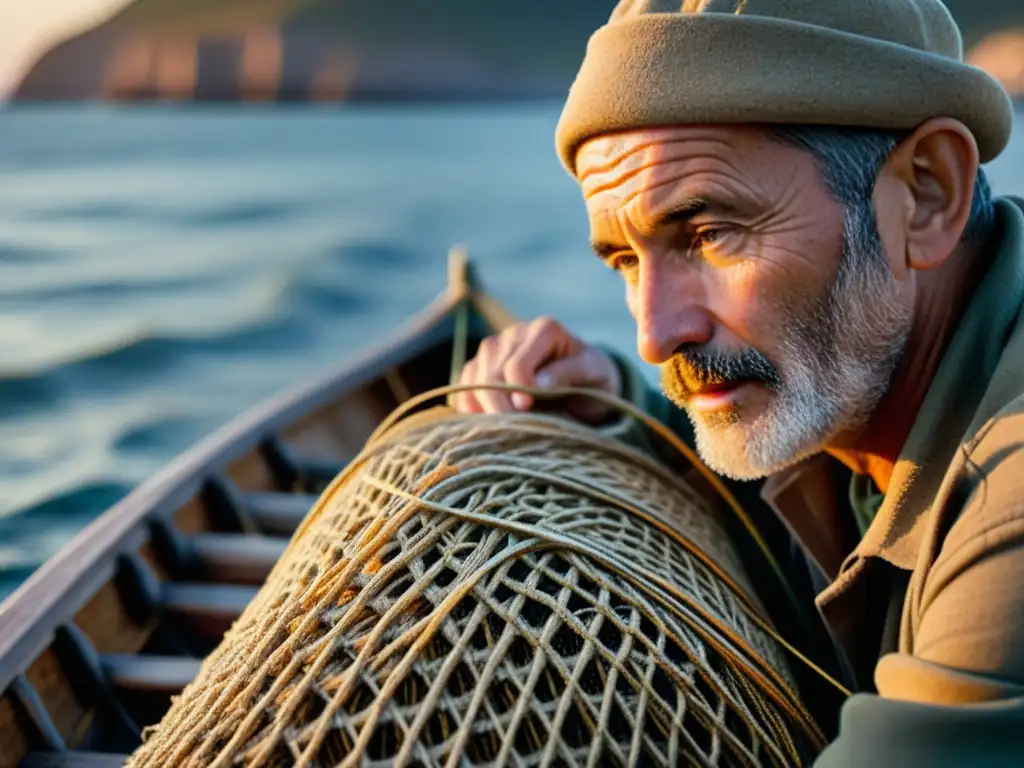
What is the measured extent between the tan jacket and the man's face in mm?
Answer: 117

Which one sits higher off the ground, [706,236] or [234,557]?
[706,236]

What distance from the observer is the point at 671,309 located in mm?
1321

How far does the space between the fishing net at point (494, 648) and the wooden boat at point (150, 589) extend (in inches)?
32.5

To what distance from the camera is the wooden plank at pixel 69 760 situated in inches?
73.1

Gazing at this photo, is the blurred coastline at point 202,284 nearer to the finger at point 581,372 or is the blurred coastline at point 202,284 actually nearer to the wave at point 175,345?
the wave at point 175,345

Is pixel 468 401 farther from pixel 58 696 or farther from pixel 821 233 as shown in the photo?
pixel 58 696

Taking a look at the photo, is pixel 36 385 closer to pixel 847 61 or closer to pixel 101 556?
pixel 101 556

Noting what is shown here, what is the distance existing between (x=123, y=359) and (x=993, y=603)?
913 cm

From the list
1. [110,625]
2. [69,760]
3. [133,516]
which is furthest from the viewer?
[133,516]

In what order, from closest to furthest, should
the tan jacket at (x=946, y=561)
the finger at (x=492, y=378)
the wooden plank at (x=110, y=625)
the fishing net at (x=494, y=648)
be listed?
the tan jacket at (x=946, y=561), the fishing net at (x=494, y=648), the finger at (x=492, y=378), the wooden plank at (x=110, y=625)

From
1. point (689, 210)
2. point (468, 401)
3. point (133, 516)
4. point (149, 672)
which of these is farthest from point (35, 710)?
point (689, 210)

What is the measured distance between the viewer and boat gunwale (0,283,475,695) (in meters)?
2.03

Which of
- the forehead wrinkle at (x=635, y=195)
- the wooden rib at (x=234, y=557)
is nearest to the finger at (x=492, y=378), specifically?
the forehead wrinkle at (x=635, y=195)

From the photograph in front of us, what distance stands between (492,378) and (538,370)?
0.08 metres
